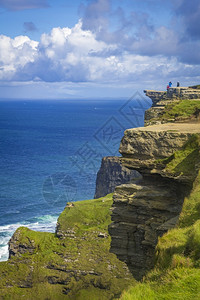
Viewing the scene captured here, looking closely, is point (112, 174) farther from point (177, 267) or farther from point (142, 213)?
point (177, 267)

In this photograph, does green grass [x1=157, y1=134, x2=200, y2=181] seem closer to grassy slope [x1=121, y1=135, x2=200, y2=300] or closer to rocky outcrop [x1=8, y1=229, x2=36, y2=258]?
grassy slope [x1=121, y1=135, x2=200, y2=300]

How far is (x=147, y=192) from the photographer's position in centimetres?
2353

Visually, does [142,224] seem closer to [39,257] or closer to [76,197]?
[39,257]

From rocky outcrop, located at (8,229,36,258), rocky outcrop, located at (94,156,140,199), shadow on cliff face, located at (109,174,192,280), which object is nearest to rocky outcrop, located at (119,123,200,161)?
shadow on cliff face, located at (109,174,192,280)

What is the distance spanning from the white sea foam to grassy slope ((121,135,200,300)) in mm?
79963

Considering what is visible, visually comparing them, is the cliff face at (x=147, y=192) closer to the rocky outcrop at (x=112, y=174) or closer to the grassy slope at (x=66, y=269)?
the grassy slope at (x=66, y=269)

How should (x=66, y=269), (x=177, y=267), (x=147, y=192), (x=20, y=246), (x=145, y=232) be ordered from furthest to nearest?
(x=20, y=246) → (x=66, y=269) → (x=147, y=192) → (x=145, y=232) → (x=177, y=267)

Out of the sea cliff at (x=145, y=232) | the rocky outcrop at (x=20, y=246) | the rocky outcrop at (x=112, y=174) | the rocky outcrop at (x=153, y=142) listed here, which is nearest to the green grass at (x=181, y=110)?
the sea cliff at (x=145, y=232)

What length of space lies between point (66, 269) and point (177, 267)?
56750 millimetres

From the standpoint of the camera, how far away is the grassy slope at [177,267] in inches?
392

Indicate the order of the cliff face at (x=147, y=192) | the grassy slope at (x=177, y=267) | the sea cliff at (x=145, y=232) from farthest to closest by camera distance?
the cliff face at (x=147, y=192) → the sea cliff at (x=145, y=232) → the grassy slope at (x=177, y=267)

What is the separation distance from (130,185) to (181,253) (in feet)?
40.8

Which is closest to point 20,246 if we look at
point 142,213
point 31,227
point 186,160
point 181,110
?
point 31,227

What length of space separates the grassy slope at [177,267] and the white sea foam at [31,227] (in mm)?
79963
